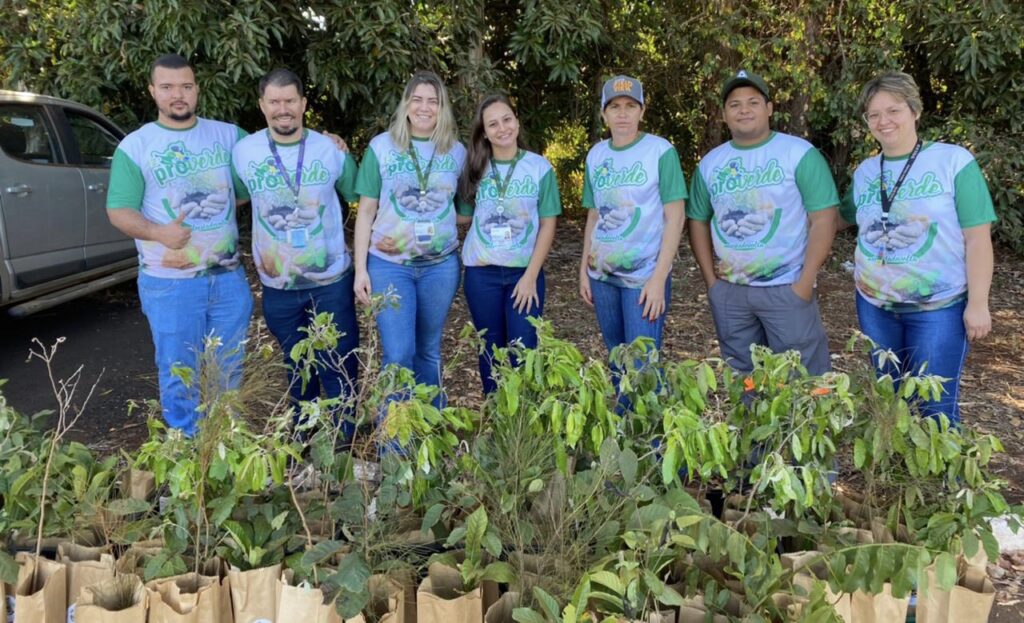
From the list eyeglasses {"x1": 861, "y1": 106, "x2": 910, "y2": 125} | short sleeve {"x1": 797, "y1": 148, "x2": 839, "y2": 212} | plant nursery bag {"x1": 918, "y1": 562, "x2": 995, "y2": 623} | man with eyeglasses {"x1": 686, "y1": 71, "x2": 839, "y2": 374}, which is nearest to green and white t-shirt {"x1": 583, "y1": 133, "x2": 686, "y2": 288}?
man with eyeglasses {"x1": 686, "y1": 71, "x2": 839, "y2": 374}

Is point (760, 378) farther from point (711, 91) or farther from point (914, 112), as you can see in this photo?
point (711, 91)

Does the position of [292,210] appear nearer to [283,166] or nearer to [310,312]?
[283,166]

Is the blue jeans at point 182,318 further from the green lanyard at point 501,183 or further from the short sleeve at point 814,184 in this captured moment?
the short sleeve at point 814,184

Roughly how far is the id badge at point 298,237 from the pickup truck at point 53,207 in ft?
9.76

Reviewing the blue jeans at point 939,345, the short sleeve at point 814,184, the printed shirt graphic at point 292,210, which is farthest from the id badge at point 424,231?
the blue jeans at point 939,345

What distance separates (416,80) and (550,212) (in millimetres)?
788

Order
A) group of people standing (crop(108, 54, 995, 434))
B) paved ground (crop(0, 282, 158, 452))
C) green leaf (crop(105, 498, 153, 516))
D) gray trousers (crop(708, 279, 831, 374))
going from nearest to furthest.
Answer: green leaf (crop(105, 498, 153, 516))
group of people standing (crop(108, 54, 995, 434))
gray trousers (crop(708, 279, 831, 374))
paved ground (crop(0, 282, 158, 452))

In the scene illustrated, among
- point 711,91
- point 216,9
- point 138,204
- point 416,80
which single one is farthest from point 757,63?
point 138,204

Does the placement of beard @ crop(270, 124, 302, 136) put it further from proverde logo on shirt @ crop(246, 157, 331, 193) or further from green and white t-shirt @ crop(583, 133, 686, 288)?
green and white t-shirt @ crop(583, 133, 686, 288)

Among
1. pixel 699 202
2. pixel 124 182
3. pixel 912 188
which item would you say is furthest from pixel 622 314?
pixel 124 182

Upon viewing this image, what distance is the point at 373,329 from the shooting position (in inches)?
118

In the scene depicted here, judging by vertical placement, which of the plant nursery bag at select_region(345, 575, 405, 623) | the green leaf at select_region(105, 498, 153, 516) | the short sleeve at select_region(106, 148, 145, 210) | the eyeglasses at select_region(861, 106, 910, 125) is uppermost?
the eyeglasses at select_region(861, 106, 910, 125)

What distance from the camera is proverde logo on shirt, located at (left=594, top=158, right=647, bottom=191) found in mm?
3605

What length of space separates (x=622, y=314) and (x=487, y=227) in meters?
0.69
